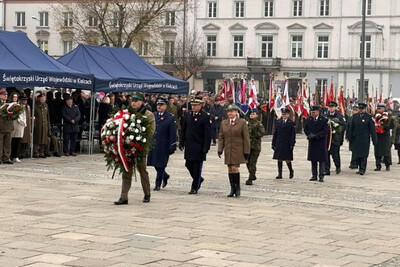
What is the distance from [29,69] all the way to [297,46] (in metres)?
54.4

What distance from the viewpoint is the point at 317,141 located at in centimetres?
1953

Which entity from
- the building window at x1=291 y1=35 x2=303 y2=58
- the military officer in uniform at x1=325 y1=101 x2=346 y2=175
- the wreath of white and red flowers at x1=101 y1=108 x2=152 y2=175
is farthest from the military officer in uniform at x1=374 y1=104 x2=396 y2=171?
the building window at x1=291 y1=35 x2=303 y2=58

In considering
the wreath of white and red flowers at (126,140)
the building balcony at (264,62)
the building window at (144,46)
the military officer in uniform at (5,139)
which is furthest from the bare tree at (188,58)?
the wreath of white and red flowers at (126,140)

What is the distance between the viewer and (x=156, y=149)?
53.1 feet

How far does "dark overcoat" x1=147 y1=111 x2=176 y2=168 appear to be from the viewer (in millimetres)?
16141

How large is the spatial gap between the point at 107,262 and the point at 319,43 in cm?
6620

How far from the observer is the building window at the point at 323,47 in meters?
73.5

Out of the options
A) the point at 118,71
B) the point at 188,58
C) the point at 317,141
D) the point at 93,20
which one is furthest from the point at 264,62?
the point at 317,141

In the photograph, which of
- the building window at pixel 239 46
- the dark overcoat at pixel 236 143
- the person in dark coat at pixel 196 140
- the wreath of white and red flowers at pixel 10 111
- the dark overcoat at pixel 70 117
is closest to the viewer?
the dark overcoat at pixel 236 143

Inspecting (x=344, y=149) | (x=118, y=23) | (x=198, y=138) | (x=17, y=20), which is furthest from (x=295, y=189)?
(x=17, y=20)

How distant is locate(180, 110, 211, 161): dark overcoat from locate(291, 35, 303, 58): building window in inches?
2337

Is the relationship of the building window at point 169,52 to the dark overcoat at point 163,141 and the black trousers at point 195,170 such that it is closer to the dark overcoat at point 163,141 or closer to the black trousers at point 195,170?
the dark overcoat at point 163,141

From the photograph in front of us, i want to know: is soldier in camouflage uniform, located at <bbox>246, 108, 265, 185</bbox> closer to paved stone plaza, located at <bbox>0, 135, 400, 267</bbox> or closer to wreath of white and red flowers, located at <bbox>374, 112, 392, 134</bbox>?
paved stone plaza, located at <bbox>0, 135, 400, 267</bbox>

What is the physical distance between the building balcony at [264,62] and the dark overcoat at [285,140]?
55.5 metres
